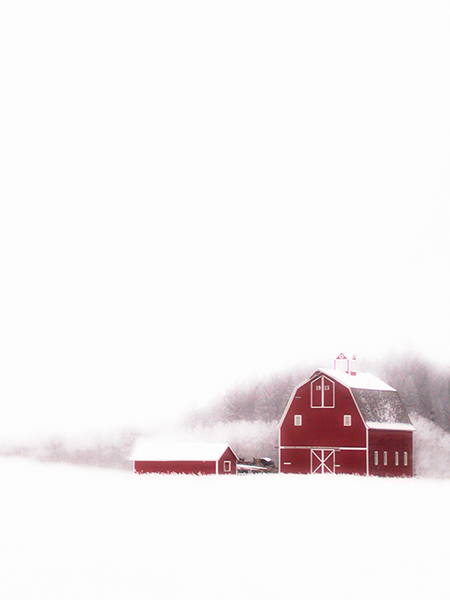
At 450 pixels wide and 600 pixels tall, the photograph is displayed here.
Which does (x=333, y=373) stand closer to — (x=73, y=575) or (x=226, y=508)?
(x=226, y=508)

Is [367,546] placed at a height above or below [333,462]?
above

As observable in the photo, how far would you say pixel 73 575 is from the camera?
10328mm

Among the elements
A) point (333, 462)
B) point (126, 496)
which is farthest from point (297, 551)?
point (333, 462)

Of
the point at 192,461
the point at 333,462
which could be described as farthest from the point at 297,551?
the point at 192,461

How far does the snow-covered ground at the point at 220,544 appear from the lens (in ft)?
32.7

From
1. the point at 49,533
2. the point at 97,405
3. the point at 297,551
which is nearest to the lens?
the point at 297,551

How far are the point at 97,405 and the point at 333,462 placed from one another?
41.9 feet

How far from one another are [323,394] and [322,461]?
3.08 metres

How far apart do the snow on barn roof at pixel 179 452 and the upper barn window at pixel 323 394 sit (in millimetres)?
4818

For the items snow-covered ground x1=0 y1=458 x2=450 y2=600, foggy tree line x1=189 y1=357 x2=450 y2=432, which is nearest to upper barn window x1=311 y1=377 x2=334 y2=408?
foggy tree line x1=189 y1=357 x2=450 y2=432

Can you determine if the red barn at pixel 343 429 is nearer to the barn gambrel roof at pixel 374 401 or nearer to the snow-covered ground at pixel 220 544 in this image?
the barn gambrel roof at pixel 374 401

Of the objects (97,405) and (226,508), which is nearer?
(226,508)

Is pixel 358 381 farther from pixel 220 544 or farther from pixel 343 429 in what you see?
pixel 220 544

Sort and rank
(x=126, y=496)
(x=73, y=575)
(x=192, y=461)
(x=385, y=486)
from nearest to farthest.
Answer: (x=73, y=575), (x=126, y=496), (x=385, y=486), (x=192, y=461)
